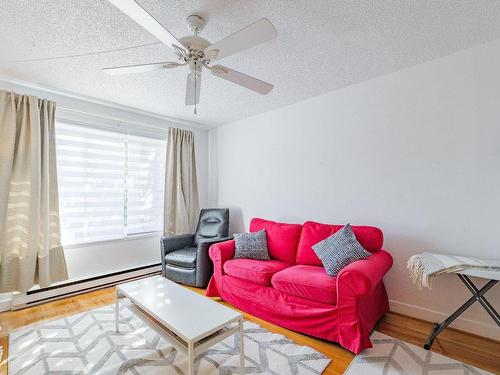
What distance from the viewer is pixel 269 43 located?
2051 mm

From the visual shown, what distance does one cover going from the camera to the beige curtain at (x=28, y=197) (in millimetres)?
2586

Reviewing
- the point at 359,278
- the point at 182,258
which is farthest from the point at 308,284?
the point at 182,258

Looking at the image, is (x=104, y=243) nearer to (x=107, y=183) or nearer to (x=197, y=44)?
(x=107, y=183)

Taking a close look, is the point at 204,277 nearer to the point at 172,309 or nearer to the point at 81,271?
the point at 172,309

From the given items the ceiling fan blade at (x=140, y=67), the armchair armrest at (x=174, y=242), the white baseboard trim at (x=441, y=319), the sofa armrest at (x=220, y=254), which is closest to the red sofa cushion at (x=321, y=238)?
the white baseboard trim at (x=441, y=319)

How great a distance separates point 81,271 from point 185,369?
225 cm

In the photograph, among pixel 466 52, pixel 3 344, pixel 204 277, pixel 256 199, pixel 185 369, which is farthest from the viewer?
pixel 256 199

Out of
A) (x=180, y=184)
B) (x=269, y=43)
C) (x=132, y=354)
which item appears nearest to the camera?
(x=132, y=354)

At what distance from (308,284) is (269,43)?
206 centimetres

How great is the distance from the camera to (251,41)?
4.93 feet

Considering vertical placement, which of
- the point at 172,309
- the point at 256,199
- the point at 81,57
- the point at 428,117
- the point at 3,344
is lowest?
the point at 3,344

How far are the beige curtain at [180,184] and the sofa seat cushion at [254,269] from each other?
1.55 m

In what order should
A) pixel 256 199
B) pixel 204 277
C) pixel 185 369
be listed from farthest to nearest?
pixel 256 199 < pixel 204 277 < pixel 185 369

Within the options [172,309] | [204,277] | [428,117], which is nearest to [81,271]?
[204,277]
